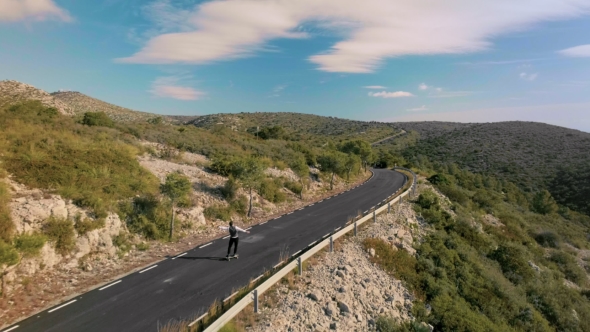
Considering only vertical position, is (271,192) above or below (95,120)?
below

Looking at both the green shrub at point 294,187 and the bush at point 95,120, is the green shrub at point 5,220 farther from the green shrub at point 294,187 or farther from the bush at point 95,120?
the bush at point 95,120

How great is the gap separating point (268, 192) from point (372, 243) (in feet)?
35.4

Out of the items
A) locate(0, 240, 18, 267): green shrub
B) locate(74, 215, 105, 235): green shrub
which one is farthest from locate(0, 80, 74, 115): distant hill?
locate(0, 240, 18, 267): green shrub

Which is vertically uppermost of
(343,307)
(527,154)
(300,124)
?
(300,124)

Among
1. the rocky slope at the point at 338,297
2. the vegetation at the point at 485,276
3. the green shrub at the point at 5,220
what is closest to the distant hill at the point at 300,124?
the vegetation at the point at 485,276

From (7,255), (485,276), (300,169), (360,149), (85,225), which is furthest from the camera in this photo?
(360,149)

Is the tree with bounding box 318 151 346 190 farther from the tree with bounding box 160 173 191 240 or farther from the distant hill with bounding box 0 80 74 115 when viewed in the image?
the distant hill with bounding box 0 80 74 115

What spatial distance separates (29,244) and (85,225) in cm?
241

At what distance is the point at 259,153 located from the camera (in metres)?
34.2

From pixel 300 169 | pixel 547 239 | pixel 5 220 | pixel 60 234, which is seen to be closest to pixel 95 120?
pixel 300 169

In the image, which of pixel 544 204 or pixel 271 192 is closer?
pixel 271 192

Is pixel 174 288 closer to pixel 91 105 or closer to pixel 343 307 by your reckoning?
pixel 343 307

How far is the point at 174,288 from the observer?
10430 millimetres

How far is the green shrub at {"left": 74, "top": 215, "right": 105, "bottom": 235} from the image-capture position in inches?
491
